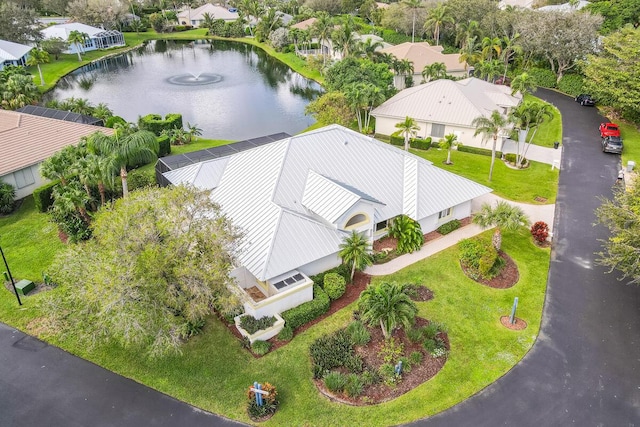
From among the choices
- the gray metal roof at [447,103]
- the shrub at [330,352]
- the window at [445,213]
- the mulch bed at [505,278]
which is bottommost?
the mulch bed at [505,278]

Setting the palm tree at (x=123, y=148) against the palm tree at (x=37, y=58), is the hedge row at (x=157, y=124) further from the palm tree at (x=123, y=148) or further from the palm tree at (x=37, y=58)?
the palm tree at (x=37, y=58)

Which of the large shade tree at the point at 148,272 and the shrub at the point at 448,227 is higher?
the large shade tree at the point at 148,272

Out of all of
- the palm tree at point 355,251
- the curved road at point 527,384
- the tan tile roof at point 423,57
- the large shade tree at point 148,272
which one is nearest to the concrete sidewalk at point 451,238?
the palm tree at point 355,251

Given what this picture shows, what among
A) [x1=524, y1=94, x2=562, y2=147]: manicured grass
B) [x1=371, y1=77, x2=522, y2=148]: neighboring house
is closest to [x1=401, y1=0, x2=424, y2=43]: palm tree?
[x1=371, y1=77, x2=522, y2=148]: neighboring house

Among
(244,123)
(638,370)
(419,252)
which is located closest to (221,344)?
(419,252)

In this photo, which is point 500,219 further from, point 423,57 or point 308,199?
point 423,57
